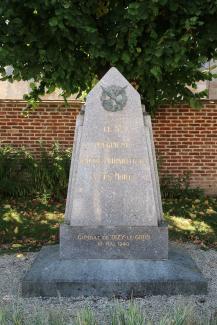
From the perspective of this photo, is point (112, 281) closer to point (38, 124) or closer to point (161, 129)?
point (161, 129)

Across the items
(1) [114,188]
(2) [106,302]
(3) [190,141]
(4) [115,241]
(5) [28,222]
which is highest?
(3) [190,141]

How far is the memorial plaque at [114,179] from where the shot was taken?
4.98 metres

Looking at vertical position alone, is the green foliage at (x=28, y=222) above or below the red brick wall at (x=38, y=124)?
below

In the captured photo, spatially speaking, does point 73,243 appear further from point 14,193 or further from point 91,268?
point 14,193

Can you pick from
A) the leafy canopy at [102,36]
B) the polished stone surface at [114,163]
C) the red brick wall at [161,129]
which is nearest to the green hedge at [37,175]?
the red brick wall at [161,129]

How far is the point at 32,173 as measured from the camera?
8.85m

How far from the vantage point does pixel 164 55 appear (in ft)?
18.4

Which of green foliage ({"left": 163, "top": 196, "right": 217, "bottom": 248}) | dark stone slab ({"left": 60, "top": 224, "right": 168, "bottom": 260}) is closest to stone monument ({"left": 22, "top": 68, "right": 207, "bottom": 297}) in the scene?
dark stone slab ({"left": 60, "top": 224, "right": 168, "bottom": 260})

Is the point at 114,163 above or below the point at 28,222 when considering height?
above

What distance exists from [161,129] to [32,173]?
259 cm

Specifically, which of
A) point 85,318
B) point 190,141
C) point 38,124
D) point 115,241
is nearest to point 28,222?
point 38,124

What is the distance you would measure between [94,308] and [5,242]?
280 centimetres

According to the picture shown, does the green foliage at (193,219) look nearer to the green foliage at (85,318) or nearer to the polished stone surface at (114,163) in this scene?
the polished stone surface at (114,163)

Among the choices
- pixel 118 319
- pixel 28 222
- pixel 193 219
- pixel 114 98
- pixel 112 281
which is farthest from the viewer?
pixel 193 219
